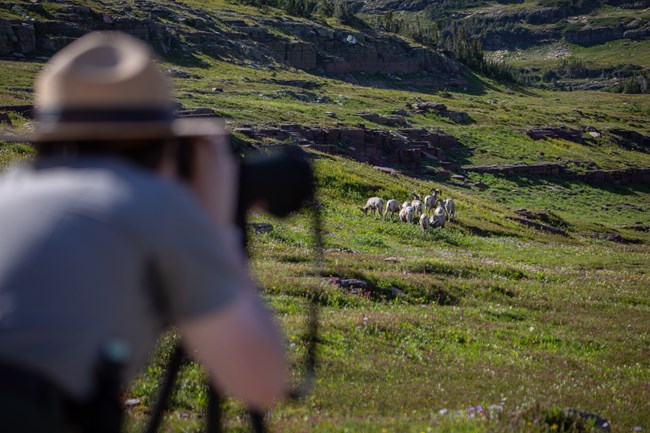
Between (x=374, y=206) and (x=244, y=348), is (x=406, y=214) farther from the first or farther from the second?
(x=244, y=348)

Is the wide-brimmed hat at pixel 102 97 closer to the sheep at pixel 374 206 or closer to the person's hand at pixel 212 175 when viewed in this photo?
the person's hand at pixel 212 175

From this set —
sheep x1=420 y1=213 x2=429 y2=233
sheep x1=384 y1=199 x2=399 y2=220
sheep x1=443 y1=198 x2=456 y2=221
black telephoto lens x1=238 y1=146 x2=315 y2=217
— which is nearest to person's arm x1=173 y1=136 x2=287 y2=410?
black telephoto lens x1=238 y1=146 x2=315 y2=217

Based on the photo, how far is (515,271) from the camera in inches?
947

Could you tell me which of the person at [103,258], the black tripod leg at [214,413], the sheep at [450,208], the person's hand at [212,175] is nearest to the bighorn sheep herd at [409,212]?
the sheep at [450,208]

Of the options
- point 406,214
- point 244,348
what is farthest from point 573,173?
point 244,348

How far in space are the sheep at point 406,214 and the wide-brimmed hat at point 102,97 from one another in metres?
32.7

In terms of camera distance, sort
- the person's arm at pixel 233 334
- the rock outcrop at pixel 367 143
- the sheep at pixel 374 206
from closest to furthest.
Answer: the person's arm at pixel 233 334 < the sheep at pixel 374 206 < the rock outcrop at pixel 367 143

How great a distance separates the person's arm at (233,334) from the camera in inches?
102

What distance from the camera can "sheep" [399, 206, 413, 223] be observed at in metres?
35.0

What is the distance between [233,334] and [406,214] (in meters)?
32.7

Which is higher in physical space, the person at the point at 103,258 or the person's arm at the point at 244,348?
the person at the point at 103,258

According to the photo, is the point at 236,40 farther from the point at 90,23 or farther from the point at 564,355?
the point at 564,355

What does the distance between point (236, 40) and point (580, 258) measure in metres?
96.9

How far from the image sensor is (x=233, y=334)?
2.61 metres
